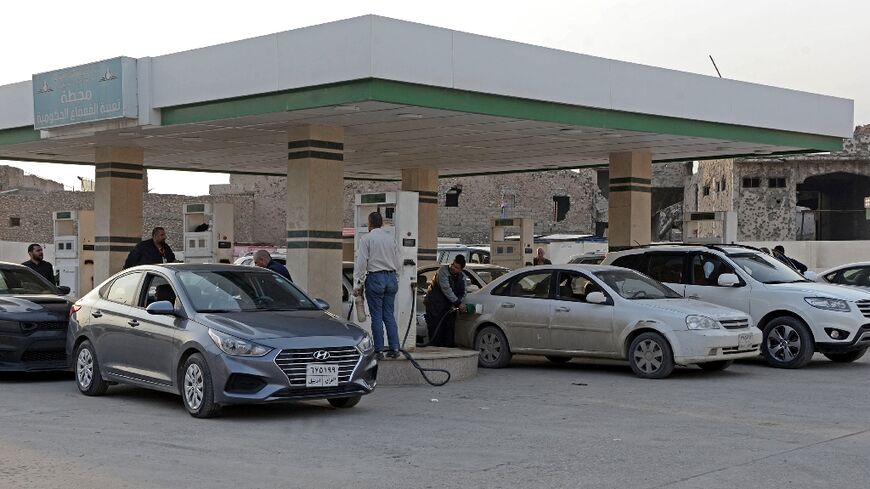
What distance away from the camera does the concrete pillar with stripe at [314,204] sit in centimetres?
1759

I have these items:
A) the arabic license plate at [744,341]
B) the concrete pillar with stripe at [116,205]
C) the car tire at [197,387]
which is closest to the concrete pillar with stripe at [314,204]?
the concrete pillar with stripe at [116,205]

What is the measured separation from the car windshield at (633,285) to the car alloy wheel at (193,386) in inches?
260

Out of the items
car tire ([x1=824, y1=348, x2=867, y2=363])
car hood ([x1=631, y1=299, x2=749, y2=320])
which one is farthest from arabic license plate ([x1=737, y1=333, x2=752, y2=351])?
car tire ([x1=824, y1=348, x2=867, y2=363])

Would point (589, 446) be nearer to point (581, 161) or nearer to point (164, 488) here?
point (164, 488)

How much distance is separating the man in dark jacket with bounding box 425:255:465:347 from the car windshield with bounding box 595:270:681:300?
2.23m

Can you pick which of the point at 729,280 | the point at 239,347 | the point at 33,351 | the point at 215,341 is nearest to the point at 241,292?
the point at 215,341

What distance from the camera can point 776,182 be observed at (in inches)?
1834

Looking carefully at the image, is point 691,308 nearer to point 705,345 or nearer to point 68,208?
point 705,345

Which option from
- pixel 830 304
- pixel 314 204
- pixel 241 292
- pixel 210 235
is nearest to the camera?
pixel 241 292

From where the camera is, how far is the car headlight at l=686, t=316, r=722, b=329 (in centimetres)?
1485

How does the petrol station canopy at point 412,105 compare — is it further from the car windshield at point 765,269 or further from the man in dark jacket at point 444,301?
the car windshield at point 765,269

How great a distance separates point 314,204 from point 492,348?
137 inches

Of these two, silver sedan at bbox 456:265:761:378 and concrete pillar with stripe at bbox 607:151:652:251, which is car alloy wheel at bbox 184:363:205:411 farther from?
concrete pillar with stripe at bbox 607:151:652:251

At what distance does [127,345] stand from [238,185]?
46860 mm
